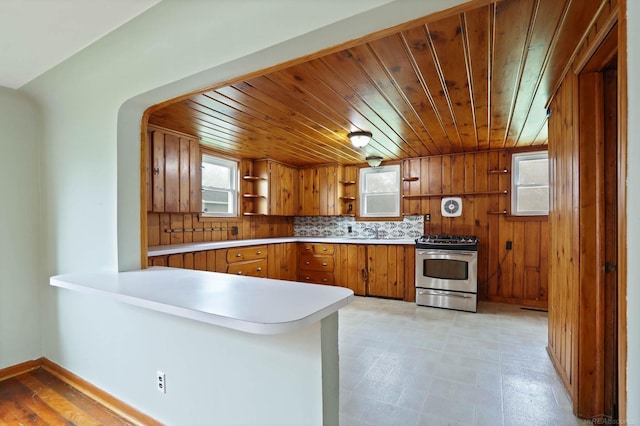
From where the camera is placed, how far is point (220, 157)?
453 cm

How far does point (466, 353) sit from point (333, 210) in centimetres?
311

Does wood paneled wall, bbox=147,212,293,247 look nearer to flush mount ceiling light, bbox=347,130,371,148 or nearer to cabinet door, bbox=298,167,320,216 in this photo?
cabinet door, bbox=298,167,320,216

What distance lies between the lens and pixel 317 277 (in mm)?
5090

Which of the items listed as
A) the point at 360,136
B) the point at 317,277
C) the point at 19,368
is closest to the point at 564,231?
the point at 360,136

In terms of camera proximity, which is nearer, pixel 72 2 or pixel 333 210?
pixel 72 2

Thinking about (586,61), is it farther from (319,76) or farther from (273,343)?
(273,343)

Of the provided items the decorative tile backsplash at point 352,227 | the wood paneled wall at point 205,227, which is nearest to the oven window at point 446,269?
the decorative tile backsplash at point 352,227

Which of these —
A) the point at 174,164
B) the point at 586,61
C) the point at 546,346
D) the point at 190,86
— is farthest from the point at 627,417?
the point at 174,164

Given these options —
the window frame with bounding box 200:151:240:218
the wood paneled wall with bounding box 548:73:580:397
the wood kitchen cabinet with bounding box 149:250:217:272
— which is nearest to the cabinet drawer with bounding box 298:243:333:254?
the window frame with bounding box 200:151:240:218

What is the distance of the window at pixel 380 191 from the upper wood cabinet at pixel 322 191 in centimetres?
25

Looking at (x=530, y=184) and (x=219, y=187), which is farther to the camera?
(x=219, y=187)

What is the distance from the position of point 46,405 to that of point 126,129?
6.29 ft

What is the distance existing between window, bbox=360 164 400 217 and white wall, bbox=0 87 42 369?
425cm

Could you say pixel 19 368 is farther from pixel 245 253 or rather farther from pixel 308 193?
pixel 308 193
